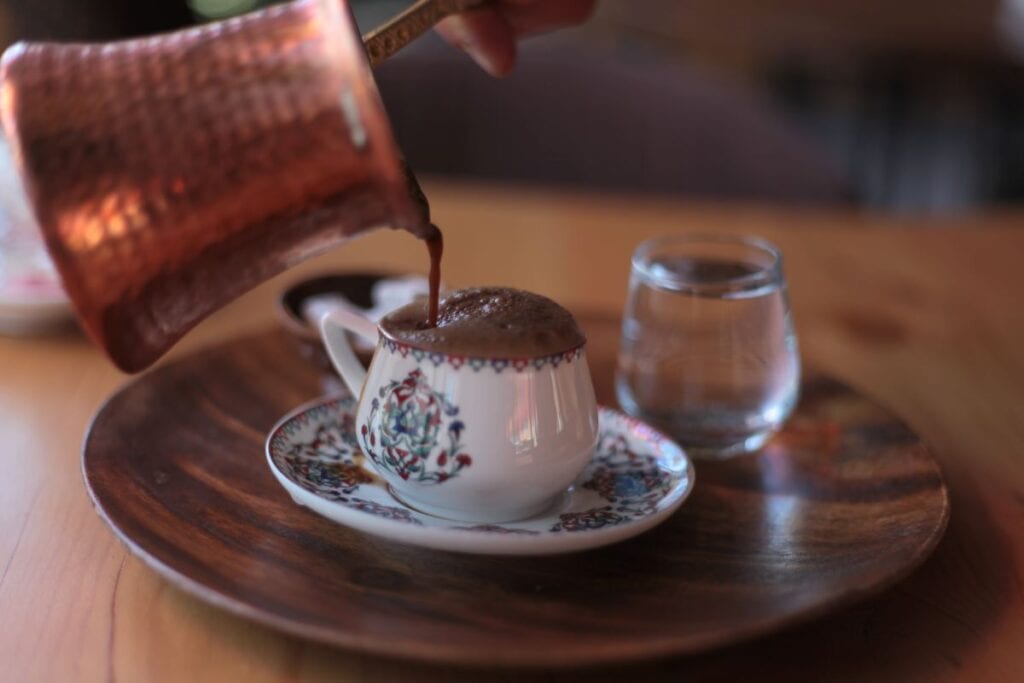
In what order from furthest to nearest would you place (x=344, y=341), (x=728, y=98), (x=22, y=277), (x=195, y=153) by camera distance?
(x=728, y=98)
(x=22, y=277)
(x=344, y=341)
(x=195, y=153)

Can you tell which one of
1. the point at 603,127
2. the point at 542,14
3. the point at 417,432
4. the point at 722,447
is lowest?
the point at 603,127

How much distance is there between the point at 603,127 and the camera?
5.40 ft

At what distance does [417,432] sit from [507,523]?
7 cm

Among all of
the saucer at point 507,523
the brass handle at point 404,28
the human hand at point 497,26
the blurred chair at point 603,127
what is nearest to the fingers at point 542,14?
the human hand at point 497,26

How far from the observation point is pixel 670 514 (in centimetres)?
57

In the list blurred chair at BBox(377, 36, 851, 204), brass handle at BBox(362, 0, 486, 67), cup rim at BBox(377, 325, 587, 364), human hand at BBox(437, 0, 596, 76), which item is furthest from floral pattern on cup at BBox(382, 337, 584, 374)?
blurred chair at BBox(377, 36, 851, 204)

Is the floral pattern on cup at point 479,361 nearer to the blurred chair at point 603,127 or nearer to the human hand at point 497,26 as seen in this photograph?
the human hand at point 497,26

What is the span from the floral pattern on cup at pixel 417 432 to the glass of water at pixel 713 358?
20 cm

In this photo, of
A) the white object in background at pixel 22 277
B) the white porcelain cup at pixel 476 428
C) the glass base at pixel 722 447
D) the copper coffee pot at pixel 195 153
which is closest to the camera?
the copper coffee pot at pixel 195 153

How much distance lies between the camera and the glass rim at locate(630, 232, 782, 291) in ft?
2.39

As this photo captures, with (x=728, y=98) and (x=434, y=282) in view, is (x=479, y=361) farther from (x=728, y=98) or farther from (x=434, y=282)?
(x=728, y=98)

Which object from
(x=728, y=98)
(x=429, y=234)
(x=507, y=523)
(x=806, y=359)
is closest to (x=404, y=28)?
(x=429, y=234)

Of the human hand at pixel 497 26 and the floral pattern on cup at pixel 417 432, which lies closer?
the floral pattern on cup at pixel 417 432

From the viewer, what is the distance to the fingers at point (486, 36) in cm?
76
